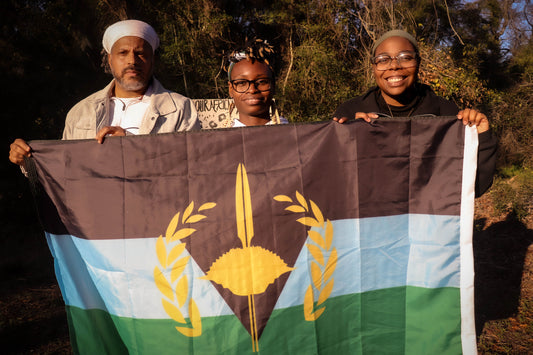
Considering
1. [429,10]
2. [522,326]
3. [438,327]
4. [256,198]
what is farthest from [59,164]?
[429,10]

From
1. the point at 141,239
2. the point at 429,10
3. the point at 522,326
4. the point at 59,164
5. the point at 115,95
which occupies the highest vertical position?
the point at 429,10

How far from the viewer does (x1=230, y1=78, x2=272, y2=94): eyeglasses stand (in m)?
2.39

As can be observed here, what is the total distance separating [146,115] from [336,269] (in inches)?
60.6

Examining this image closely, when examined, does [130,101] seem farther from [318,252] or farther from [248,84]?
[318,252]

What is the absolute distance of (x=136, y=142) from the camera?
2100 mm

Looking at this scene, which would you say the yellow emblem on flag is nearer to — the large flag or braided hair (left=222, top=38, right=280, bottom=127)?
the large flag

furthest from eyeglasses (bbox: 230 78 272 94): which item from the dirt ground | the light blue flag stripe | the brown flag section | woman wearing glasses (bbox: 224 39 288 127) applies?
the dirt ground

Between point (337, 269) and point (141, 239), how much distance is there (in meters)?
1.08

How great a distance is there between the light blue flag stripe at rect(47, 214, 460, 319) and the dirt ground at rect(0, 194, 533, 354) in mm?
1567

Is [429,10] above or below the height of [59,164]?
above

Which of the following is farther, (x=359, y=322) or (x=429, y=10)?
(x=429, y=10)

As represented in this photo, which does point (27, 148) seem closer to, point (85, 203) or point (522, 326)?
point (85, 203)

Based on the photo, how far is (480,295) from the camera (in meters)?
3.93

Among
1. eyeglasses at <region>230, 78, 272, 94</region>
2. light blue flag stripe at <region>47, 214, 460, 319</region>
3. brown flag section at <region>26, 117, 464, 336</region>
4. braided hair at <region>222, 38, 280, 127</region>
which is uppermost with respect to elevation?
braided hair at <region>222, 38, 280, 127</region>
